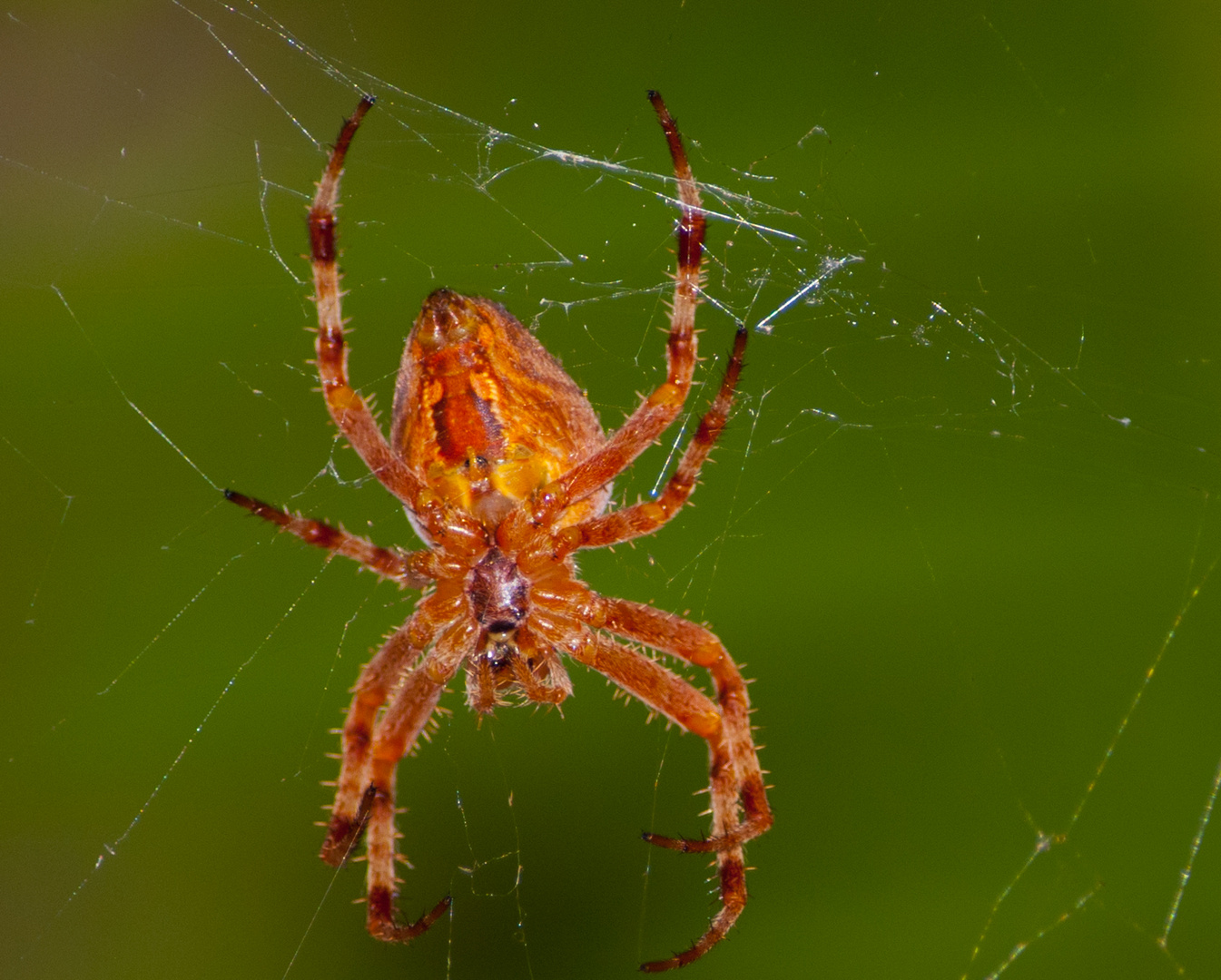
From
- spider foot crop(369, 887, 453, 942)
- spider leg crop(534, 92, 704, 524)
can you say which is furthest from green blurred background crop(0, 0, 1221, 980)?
spider leg crop(534, 92, 704, 524)

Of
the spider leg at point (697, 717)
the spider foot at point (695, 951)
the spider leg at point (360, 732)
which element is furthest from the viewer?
the spider leg at point (360, 732)

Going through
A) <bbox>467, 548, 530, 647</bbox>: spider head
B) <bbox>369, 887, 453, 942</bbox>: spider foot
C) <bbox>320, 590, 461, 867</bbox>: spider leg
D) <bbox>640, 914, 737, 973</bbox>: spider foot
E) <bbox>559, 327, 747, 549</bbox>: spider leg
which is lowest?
<bbox>369, 887, 453, 942</bbox>: spider foot

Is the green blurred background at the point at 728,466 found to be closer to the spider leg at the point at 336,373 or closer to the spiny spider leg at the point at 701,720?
the spiny spider leg at the point at 701,720

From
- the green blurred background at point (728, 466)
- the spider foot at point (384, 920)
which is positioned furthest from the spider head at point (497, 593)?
the spider foot at point (384, 920)

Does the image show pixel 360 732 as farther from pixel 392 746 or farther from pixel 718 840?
pixel 718 840

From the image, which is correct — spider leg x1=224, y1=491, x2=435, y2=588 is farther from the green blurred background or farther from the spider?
the green blurred background

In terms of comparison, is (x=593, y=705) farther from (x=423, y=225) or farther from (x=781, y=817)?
(x=423, y=225)
